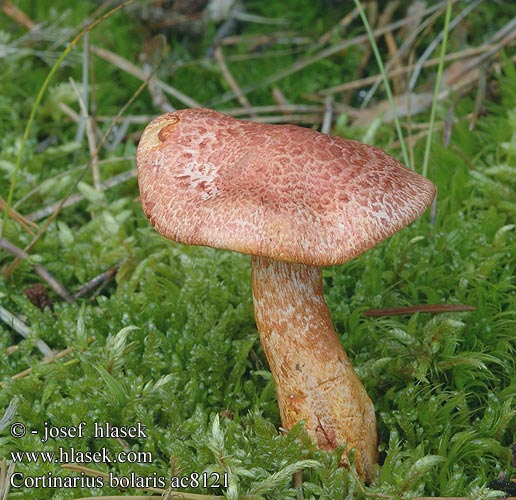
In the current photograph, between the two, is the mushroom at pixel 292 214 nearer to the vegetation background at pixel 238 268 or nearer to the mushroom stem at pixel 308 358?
the mushroom stem at pixel 308 358

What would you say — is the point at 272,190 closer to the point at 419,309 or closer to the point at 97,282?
the point at 419,309

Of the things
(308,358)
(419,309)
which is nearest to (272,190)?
(308,358)

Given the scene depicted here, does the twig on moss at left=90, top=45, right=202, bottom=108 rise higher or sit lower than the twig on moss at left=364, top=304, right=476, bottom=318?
higher

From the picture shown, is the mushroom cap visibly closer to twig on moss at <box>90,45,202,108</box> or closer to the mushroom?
the mushroom

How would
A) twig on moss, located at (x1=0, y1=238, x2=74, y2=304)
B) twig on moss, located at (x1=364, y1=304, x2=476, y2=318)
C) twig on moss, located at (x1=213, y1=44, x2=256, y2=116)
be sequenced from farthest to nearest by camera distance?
1. twig on moss, located at (x1=213, y1=44, x2=256, y2=116)
2. twig on moss, located at (x1=0, y1=238, x2=74, y2=304)
3. twig on moss, located at (x1=364, y1=304, x2=476, y2=318)

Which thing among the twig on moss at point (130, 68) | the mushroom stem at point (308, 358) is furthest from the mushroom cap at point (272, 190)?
the twig on moss at point (130, 68)

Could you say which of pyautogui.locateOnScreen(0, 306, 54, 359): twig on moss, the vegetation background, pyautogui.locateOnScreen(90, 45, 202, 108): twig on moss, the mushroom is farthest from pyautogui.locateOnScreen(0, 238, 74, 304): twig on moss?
pyautogui.locateOnScreen(90, 45, 202, 108): twig on moss

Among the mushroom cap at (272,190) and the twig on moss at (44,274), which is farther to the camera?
the twig on moss at (44,274)
